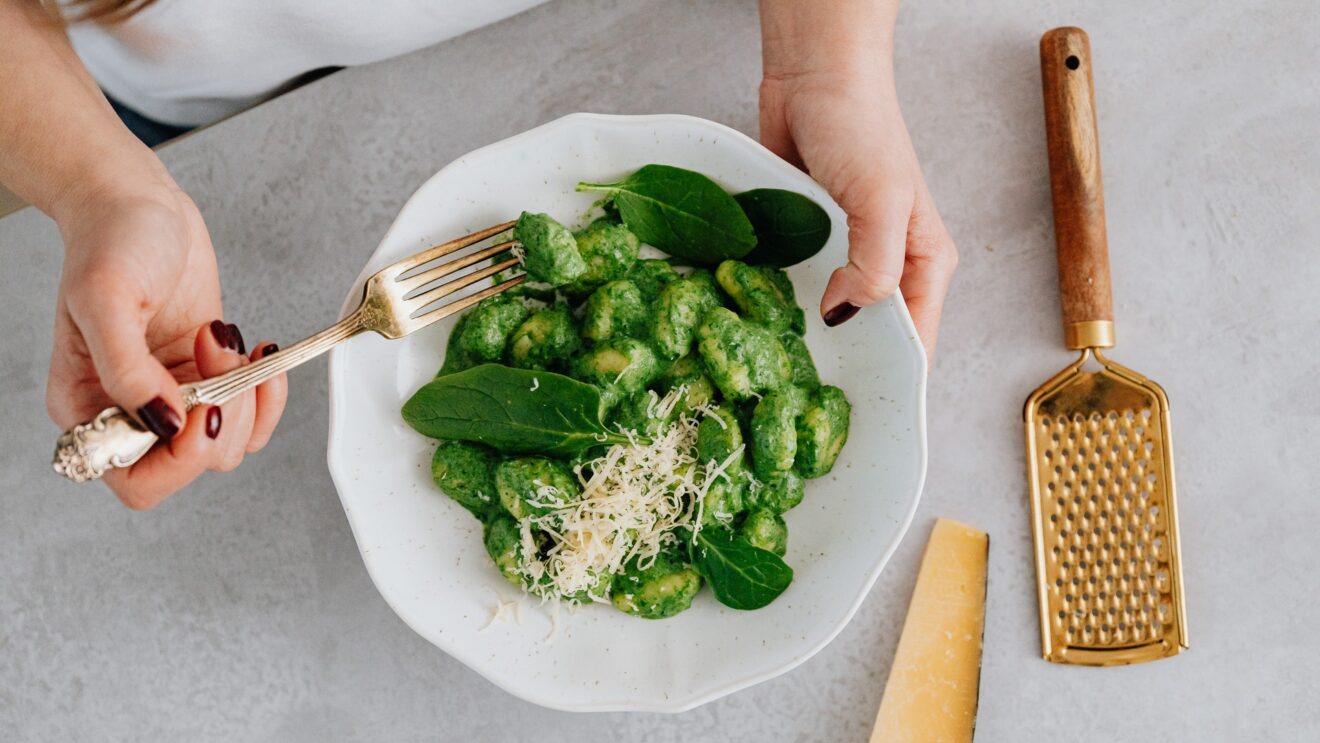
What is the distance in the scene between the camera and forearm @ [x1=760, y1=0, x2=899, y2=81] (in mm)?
1566

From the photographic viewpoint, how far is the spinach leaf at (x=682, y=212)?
4.99 ft

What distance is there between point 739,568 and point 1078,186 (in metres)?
0.93

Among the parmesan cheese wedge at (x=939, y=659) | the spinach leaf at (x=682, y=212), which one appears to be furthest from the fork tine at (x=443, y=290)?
the parmesan cheese wedge at (x=939, y=659)

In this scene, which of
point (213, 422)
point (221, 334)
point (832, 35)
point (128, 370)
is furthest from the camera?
point (832, 35)

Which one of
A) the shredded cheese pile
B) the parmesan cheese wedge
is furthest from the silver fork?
the parmesan cheese wedge

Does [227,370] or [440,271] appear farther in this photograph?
[440,271]

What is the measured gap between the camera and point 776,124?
165cm

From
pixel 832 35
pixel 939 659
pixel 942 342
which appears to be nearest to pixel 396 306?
pixel 832 35

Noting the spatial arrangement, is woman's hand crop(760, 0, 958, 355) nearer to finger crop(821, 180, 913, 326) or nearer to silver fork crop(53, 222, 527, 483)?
finger crop(821, 180, 913, 326)

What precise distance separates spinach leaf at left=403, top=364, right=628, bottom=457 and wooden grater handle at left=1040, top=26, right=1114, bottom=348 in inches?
35.6

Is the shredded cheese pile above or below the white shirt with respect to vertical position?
below

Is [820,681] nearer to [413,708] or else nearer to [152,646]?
[413,708]

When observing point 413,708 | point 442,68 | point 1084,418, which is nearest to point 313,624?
point 413,708

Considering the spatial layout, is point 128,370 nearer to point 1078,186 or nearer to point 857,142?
point 857,142
